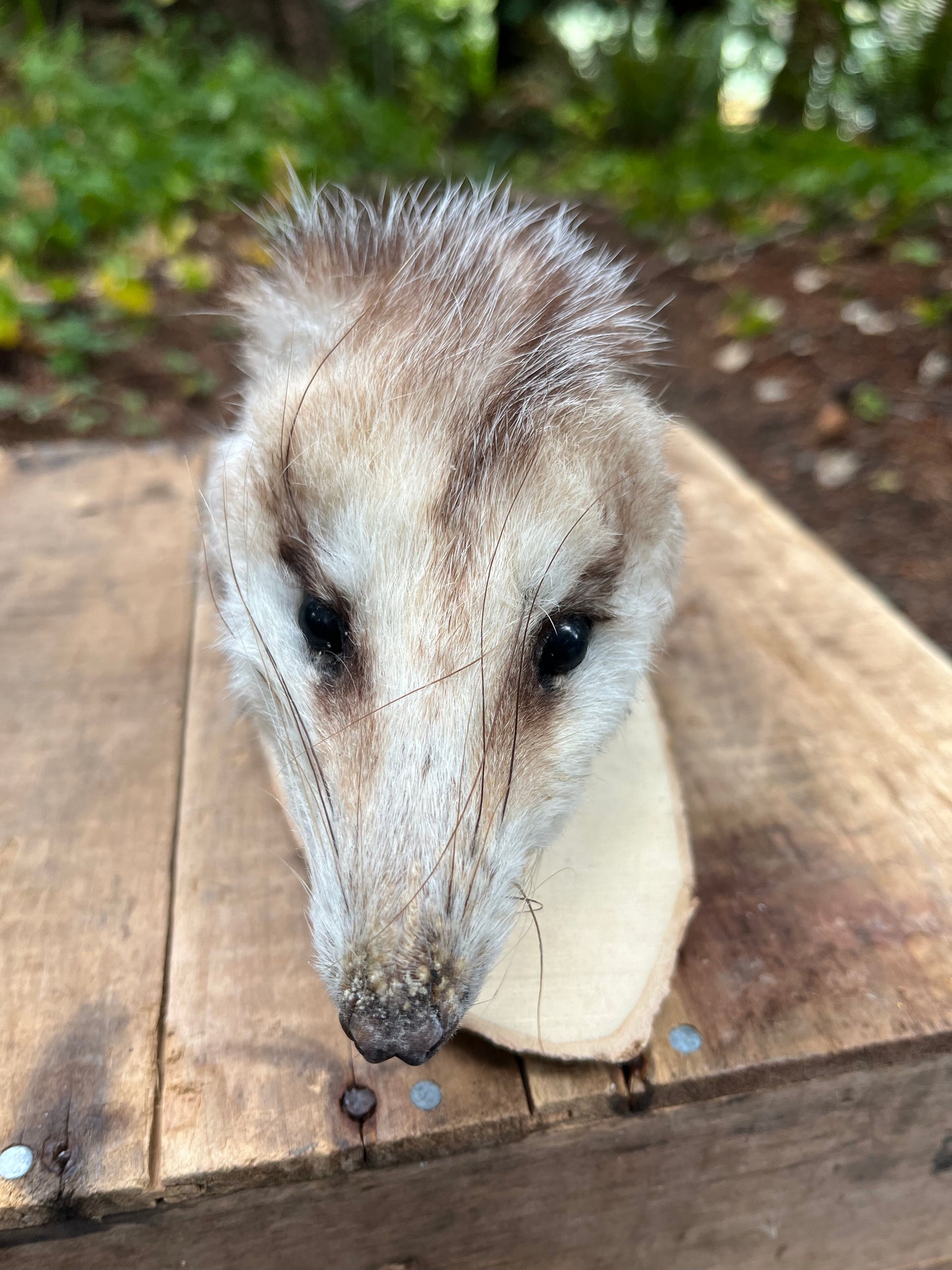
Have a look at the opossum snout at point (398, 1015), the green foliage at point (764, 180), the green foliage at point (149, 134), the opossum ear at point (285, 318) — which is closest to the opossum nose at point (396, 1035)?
the opossum snout at point (398, 1015)

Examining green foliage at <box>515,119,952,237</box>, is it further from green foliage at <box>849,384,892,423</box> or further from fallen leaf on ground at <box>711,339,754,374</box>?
green foliage at <box>849,384,892,423</box>

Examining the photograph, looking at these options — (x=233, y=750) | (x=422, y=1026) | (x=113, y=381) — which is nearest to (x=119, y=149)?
(x=113, y=381)

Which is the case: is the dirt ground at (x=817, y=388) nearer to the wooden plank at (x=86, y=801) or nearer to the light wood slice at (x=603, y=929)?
the wooden plank at (x=86, y=801)

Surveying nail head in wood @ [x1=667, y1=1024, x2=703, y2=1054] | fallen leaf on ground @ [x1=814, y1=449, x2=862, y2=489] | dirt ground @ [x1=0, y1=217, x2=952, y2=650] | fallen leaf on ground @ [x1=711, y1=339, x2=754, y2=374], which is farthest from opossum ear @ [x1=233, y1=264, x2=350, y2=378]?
fallen leaf on ground @ [x1=711, y1=339, x2=754, y2=374]

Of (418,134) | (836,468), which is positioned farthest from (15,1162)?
(418,134)

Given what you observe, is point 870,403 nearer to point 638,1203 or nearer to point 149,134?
point 638,1203

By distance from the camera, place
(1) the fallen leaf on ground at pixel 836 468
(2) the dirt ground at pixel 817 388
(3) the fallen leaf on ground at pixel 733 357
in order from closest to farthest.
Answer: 1. (2) the dirt ground at pixel 817 388
2. (1) the fallen leaf on ground at pixel 836 468
3. (3) the fallen leaf on ground at pixel 733 357
